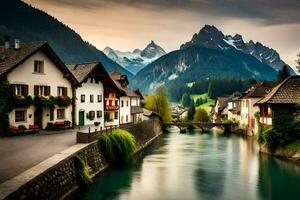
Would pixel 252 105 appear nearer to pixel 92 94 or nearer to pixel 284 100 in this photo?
pixel 92 94

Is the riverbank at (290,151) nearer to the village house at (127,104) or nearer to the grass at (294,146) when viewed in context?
the grass at (294,146)

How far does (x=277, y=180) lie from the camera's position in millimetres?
35094

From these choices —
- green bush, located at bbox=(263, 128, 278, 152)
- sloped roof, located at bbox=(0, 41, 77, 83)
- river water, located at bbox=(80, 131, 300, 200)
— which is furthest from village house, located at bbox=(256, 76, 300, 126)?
sloped roof, located at bbox=(0, 41, 77, 83)

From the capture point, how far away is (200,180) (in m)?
34.4

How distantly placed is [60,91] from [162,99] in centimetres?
6214

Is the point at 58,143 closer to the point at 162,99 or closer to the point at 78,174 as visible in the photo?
the point at 78,174

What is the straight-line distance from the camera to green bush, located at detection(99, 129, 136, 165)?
36.4m

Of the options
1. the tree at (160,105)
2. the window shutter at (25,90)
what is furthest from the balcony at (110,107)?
the tree at (160,105)

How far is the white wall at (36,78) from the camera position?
4219 cm

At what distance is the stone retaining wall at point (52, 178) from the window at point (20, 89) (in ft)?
42.3

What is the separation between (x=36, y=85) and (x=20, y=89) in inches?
101

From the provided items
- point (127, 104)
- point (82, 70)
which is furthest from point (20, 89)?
point (127, 104)

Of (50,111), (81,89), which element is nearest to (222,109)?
(81,89)

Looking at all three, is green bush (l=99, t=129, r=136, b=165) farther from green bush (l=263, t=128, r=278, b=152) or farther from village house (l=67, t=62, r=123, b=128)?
green bush (l=263, t=128, r=278, b=152)
